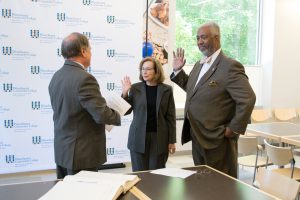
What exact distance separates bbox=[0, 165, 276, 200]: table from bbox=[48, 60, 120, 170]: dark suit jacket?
51 centimetres

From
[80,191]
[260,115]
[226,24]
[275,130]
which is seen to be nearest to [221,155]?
[80,191]

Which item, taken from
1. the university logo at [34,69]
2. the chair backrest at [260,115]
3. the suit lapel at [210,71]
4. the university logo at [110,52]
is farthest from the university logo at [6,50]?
the chair backrest at [260,115]

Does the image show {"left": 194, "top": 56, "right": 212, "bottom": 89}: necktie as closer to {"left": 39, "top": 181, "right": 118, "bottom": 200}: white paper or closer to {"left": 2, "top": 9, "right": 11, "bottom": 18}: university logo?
{"left": 39, "top": 181, "right": 118, "bottom": 200}: white paper

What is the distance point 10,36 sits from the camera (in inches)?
162

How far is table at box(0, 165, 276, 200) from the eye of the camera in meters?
1.60

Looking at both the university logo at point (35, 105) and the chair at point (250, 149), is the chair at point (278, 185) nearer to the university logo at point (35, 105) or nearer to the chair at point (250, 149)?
the chair at point (250, 149)

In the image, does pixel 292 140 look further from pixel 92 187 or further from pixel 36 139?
pixel 36 139

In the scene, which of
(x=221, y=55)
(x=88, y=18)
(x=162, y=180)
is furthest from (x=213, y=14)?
(x=162, y=180)

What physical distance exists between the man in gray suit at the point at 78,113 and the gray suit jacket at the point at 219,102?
2.29ft

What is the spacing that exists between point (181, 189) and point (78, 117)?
0.91m

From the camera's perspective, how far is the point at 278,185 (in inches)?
79.4

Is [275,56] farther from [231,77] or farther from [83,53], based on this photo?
[83,53]

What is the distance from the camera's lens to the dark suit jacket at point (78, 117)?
222 cm

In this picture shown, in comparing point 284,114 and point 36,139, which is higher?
point 284,114
